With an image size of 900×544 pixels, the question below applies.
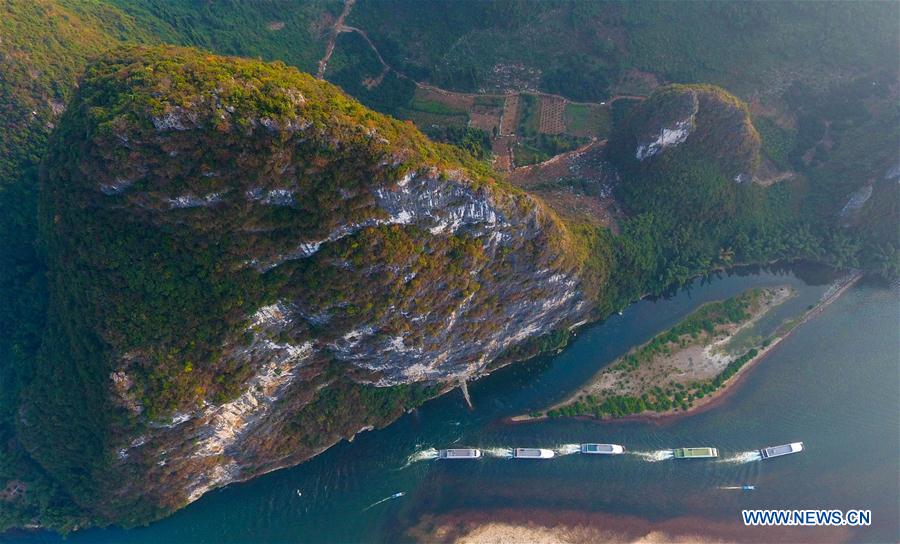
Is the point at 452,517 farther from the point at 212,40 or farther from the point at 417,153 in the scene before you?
the point at 212,40

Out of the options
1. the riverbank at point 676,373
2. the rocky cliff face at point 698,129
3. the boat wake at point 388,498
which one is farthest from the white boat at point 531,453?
the rocky cliff face at point 698,129

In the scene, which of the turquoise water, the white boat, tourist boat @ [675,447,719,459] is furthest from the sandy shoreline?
tourist boat @ [675,447,719,459]

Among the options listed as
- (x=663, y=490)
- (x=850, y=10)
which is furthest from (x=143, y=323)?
(x=850, y=10)

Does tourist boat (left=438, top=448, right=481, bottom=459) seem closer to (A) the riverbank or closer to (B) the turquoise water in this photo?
(B) the turquoise water

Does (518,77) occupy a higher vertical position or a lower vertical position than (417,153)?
higher

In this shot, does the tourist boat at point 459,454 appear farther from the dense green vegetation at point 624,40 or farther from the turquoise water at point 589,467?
the dense green vegetation at point 624,40

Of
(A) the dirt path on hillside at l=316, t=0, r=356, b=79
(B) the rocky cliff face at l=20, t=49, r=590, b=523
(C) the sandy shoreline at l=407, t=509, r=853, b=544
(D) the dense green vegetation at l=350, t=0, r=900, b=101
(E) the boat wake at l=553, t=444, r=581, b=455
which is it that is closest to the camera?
(B) the rocky cliff face at l=20, t=49, r=590, b=523
